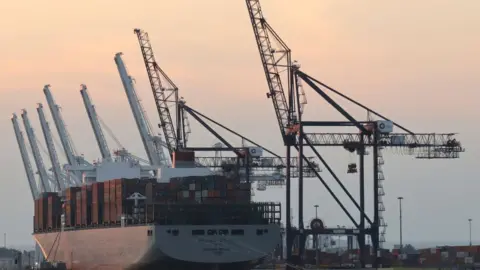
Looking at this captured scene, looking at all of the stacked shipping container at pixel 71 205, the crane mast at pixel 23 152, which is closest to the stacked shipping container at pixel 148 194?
the stacked shipping container at pixel 71 205

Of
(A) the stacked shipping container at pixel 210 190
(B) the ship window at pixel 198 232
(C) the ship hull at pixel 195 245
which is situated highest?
(A) the stacked shipping container at pixel 210 190

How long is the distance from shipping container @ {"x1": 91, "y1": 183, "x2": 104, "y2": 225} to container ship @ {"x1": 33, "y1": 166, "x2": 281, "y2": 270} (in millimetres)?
1100

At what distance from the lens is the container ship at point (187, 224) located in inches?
3807

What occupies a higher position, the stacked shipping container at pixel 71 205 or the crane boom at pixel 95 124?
the crane boom at pixel 95 124

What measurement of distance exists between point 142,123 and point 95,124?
35.4 ft

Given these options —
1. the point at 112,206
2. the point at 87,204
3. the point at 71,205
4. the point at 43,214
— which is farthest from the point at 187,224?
the point at 43,214

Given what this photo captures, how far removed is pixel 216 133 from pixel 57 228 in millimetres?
21909

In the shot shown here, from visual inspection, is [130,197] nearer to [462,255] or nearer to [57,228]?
[57,228]

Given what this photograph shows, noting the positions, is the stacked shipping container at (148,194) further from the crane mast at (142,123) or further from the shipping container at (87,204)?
the crane mast at (142,123)

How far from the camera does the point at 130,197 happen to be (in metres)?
101

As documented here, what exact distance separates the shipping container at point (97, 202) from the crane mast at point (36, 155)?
69.1m

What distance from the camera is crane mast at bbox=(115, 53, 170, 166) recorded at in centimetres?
14512

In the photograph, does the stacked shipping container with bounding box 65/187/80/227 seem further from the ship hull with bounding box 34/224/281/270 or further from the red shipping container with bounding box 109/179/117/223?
the ship hull with bounding box 34/224/281/270

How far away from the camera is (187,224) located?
3846 inches
